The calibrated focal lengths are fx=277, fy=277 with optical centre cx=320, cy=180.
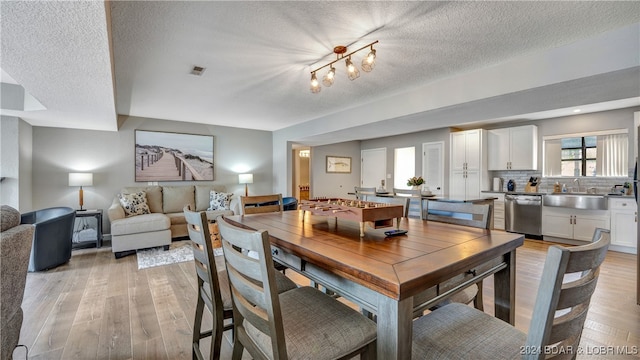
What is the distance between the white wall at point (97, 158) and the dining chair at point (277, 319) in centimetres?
503

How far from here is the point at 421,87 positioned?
3338 millimetres

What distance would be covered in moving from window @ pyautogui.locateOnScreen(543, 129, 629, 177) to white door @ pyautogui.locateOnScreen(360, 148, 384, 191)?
3293 millimetres

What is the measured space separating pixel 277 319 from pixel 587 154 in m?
6.23

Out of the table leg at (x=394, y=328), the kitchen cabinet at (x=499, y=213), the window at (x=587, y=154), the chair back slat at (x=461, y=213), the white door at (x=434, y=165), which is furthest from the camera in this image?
the white door at (x=434, y=165)

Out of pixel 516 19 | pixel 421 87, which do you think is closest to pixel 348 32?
pixel 516 19

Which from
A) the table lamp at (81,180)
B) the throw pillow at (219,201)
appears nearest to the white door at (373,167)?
the throw pillow at (219,201)

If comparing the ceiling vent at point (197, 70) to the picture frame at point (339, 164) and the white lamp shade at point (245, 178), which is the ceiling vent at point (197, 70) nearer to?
the white lamp shade at point (245, 178)

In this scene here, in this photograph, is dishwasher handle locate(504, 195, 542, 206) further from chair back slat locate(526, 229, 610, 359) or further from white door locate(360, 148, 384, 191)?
chair back slat locate(526, 229, 610, 359)

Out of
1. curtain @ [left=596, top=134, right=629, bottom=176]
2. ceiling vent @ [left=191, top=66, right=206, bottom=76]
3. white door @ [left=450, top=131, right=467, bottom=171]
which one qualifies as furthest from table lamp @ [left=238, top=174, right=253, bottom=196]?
curtain @ [left=596, top=134, right=629, bottom=176]

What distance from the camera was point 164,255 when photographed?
3.96m

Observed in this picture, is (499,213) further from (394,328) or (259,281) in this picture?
(259,281)

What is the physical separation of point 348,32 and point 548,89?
193 centimetres

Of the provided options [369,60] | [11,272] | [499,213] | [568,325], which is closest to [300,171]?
[499,213]

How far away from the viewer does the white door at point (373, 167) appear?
291 inches
